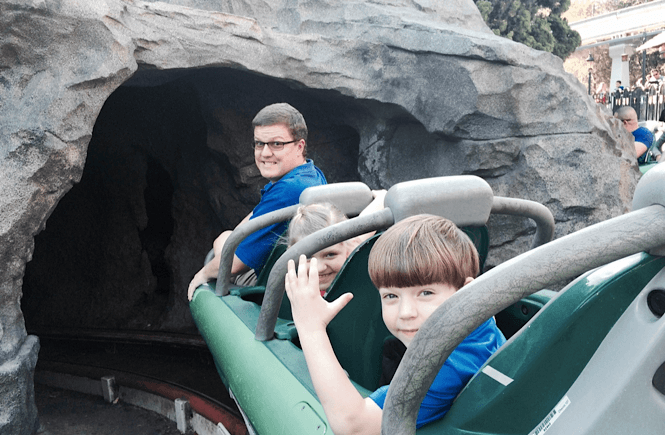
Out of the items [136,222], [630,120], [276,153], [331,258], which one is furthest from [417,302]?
[630,120]

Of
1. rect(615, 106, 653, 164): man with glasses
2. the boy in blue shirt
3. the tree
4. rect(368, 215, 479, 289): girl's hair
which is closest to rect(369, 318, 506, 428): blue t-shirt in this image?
the boy in blue shirt

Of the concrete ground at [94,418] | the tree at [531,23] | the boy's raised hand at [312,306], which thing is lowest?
the concrete ground at [94,418]

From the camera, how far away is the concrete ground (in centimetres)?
300

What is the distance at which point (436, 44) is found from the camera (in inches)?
143

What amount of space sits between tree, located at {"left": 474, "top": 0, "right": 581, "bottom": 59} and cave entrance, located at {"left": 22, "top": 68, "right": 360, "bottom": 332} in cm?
472

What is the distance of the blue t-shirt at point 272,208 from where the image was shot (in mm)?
2064

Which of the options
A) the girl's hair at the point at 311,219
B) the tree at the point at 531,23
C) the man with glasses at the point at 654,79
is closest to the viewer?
the girl's hair at the point at 311,219

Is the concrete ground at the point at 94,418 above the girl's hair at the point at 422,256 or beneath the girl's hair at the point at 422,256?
beneath

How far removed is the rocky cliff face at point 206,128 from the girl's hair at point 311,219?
4.84 ft

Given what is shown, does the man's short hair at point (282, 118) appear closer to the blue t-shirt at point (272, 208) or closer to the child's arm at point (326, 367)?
the blue t-shirt at point (272, 208)

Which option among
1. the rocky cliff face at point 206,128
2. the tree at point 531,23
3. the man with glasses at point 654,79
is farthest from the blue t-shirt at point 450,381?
the man with glasses at point 654,79

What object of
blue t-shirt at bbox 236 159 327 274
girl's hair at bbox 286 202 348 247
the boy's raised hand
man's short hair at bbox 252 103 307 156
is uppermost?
man's short hair at bbox 252 103 307 156

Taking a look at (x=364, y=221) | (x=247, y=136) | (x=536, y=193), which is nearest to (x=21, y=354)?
(x=364, y=221)

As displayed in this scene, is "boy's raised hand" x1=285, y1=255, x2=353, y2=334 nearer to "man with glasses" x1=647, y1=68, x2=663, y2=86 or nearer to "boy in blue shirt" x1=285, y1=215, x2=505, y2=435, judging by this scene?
"boy in blue shirt" x1=285, y1=215, x2=505, y2=435
